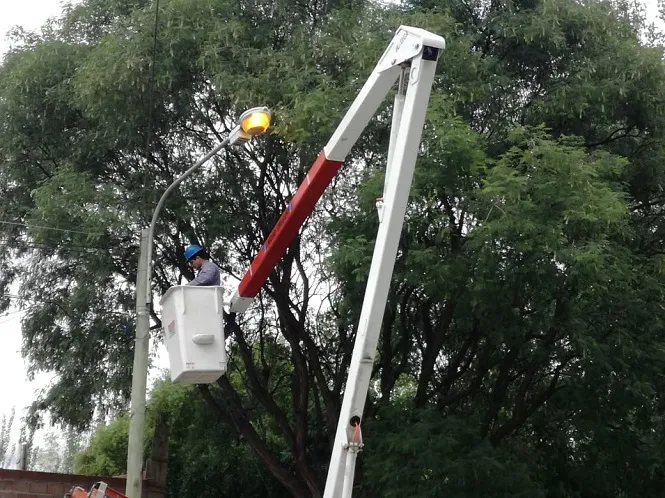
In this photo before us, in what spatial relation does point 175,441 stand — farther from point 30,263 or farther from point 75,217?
point 75,217

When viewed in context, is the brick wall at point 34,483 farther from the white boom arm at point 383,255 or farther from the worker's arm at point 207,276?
the white boom arm at point 383,255

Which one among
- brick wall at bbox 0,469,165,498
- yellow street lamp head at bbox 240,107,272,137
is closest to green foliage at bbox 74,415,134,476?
brick wall at bbox 0,469,165,498

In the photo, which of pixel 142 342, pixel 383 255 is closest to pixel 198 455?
pixel 142 342

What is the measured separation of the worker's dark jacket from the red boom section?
692mm

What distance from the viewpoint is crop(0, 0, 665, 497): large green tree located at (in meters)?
12.6

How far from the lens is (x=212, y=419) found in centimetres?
2009

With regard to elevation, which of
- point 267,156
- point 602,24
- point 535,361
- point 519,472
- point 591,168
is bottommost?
point 519,472

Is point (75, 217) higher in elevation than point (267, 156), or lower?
lower

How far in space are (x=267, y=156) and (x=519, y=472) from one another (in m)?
6.14

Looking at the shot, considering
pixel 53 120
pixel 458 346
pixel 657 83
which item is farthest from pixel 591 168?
pixel 53 120

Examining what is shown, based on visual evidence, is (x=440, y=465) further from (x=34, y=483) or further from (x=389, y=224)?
(x=389, y=224)

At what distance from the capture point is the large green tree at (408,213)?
1258 cm

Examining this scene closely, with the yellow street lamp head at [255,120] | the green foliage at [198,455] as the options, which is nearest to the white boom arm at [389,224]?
the yellow street lamp head at [255,120]

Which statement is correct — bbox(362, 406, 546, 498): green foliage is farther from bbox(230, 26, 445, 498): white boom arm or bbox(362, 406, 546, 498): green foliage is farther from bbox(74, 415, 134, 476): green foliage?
bbox(74, 415, 134, 476): green foliage
